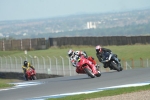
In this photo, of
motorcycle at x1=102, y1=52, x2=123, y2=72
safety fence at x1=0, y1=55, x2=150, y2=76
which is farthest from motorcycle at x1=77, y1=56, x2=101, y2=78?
safety fence at x1=0, y1=55, x2=150, y2=76

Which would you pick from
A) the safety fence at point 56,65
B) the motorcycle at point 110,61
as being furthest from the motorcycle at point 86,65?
the safety fence at point 56,65

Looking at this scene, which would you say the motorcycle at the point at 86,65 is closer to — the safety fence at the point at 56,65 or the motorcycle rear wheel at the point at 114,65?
the motorcycle rear wheel at the point at 114,65

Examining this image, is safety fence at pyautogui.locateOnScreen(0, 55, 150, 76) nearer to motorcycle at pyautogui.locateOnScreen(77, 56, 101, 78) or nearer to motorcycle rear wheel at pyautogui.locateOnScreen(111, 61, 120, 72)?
motorcycle rear wheel at pyautogui.locateOnScreen(111, 61, 120, 72)

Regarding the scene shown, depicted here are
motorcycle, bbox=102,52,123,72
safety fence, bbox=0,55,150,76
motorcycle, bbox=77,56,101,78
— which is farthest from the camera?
safety fence, bbox=0,55,150,76

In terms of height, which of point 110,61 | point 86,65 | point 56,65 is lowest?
point 86,65

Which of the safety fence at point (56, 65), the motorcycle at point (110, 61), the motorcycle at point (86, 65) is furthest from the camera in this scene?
the safety fence at point (56, 65)

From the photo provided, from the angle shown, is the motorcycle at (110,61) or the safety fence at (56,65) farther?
the safety fence at (56,65)

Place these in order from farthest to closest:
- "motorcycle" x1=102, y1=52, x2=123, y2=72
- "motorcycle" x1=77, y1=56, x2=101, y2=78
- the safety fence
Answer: the safety fence → "motorcycle" x1=102, y1=52, x2=123, y2=72 → "motorcycle" x1=77, y1=56, x2=101, y2=78

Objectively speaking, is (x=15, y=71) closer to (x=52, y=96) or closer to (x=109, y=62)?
(x=109, y=62)

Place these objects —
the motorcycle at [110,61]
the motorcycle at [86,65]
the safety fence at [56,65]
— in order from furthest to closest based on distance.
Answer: the safety fence at [56,65] → the motorcycle at [110,61] → the motorcycle at [86,65]

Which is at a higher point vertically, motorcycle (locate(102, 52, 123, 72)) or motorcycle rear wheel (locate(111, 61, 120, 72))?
motorcycle (locate(102, 52, 123, 72))

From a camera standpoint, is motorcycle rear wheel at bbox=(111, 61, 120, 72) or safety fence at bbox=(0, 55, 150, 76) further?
safety fence at bbox=(0, 55, 150, 76)

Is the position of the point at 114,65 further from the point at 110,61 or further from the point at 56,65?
the point at 56,65

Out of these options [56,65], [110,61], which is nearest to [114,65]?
[110,61]
